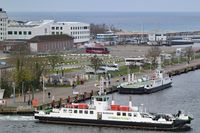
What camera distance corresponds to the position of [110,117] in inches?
1362

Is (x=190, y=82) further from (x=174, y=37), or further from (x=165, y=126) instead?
(x=174, y=37)

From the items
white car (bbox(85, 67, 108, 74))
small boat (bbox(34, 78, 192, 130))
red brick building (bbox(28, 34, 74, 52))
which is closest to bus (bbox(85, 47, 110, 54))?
red brick building (bbox(28, 34, 74, 52))

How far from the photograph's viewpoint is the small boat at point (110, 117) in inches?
1330

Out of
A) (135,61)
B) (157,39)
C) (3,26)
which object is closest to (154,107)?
(135,61)

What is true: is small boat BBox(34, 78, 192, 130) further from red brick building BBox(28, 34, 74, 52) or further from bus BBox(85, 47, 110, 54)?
bus BBox(85, 47, 110, 54)

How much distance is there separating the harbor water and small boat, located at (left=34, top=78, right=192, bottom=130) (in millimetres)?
415

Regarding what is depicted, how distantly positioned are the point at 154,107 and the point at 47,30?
43026 millimetres

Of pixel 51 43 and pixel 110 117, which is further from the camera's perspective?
pixel 51 43

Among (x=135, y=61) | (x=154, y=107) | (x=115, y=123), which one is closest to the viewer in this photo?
(x=115, y=123)

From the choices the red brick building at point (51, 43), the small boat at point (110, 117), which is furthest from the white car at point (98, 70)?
the small boat at point (110, 117)

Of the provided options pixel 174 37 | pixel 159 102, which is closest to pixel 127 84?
pixel 159 102

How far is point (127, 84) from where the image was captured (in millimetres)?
47750

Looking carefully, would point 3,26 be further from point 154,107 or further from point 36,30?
point 154,107

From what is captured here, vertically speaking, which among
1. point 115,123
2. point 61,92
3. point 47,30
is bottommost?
point 115,123
